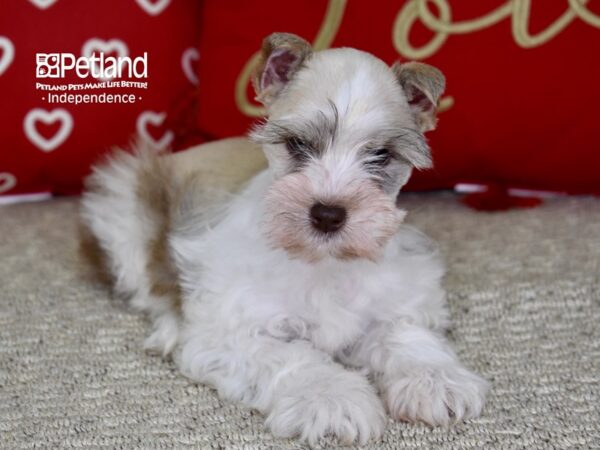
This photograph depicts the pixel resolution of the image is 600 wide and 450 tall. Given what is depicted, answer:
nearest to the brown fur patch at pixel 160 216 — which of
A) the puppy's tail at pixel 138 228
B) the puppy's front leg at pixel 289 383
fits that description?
the puppy's tail at pixel 138 228

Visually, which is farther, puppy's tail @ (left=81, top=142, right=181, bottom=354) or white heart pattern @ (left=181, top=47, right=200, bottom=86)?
white heart pattern @ (left=181, top=47, right=200, bottom=86)

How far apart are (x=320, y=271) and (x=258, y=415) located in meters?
0.33

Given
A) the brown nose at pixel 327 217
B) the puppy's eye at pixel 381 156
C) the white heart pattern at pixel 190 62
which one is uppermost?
the puppy's eye at pixel 381 156

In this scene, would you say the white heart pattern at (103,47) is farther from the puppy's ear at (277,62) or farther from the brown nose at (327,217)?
the brown nose at (327,217)

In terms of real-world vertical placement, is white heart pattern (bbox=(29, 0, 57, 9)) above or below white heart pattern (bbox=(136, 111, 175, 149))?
above

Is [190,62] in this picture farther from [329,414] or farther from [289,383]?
[329,414]

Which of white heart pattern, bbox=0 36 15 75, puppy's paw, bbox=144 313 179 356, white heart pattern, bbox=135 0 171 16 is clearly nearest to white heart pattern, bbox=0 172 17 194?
white heart pattern, bbox=0 36 15 75

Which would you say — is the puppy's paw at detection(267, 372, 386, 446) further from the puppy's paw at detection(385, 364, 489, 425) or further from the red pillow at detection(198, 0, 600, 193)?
the red pillow at detection(198, 0, 600, 193)

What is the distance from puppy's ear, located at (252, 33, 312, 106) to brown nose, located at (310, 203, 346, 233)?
317 mm

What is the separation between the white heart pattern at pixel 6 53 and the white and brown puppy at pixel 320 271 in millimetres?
723

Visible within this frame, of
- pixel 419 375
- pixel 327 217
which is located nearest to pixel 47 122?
pixel 327 217

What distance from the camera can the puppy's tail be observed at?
186 centimetres

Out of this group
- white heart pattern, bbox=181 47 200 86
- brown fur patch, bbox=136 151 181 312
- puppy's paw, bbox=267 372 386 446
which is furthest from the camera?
white heart pattern, bbox=181 47 200 86

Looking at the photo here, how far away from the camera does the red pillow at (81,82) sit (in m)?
2.28
